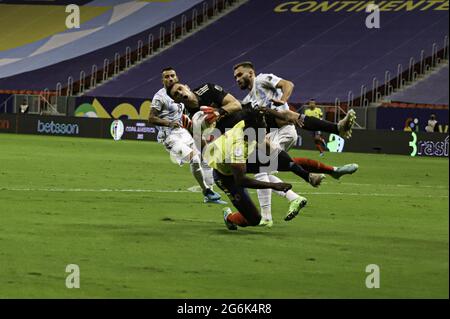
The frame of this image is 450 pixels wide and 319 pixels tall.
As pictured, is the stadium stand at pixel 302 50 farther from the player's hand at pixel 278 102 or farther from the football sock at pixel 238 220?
the football sock at pixel 238 220

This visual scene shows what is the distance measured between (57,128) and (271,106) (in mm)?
35837

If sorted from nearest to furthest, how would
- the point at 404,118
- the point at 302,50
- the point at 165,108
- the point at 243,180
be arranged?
the point at 243,180 < the point at 165,108 < the point at 404,118 < the point at 302,50

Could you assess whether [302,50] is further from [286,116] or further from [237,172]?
[237,172]

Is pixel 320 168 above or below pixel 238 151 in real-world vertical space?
below

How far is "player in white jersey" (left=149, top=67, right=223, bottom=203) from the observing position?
20500mm

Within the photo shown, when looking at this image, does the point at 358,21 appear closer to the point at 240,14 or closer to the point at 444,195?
the point at 240,14

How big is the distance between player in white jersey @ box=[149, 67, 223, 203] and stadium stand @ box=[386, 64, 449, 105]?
87.9 feet

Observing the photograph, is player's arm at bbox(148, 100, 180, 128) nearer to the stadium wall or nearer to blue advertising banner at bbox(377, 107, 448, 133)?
the stadium wall

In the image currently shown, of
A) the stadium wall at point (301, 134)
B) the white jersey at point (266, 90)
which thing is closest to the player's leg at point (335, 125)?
the white jersey at point (266, 90)

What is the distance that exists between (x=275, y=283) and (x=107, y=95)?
158 feet

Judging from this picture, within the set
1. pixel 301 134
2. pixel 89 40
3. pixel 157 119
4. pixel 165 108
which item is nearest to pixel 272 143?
pixel 157 119

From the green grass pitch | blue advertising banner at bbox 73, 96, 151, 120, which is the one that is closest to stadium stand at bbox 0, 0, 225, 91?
blue advertising banner at bbox 73, 96, 151, 120

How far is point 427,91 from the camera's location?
49.1 metres

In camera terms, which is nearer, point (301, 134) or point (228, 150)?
point (228, 150)
